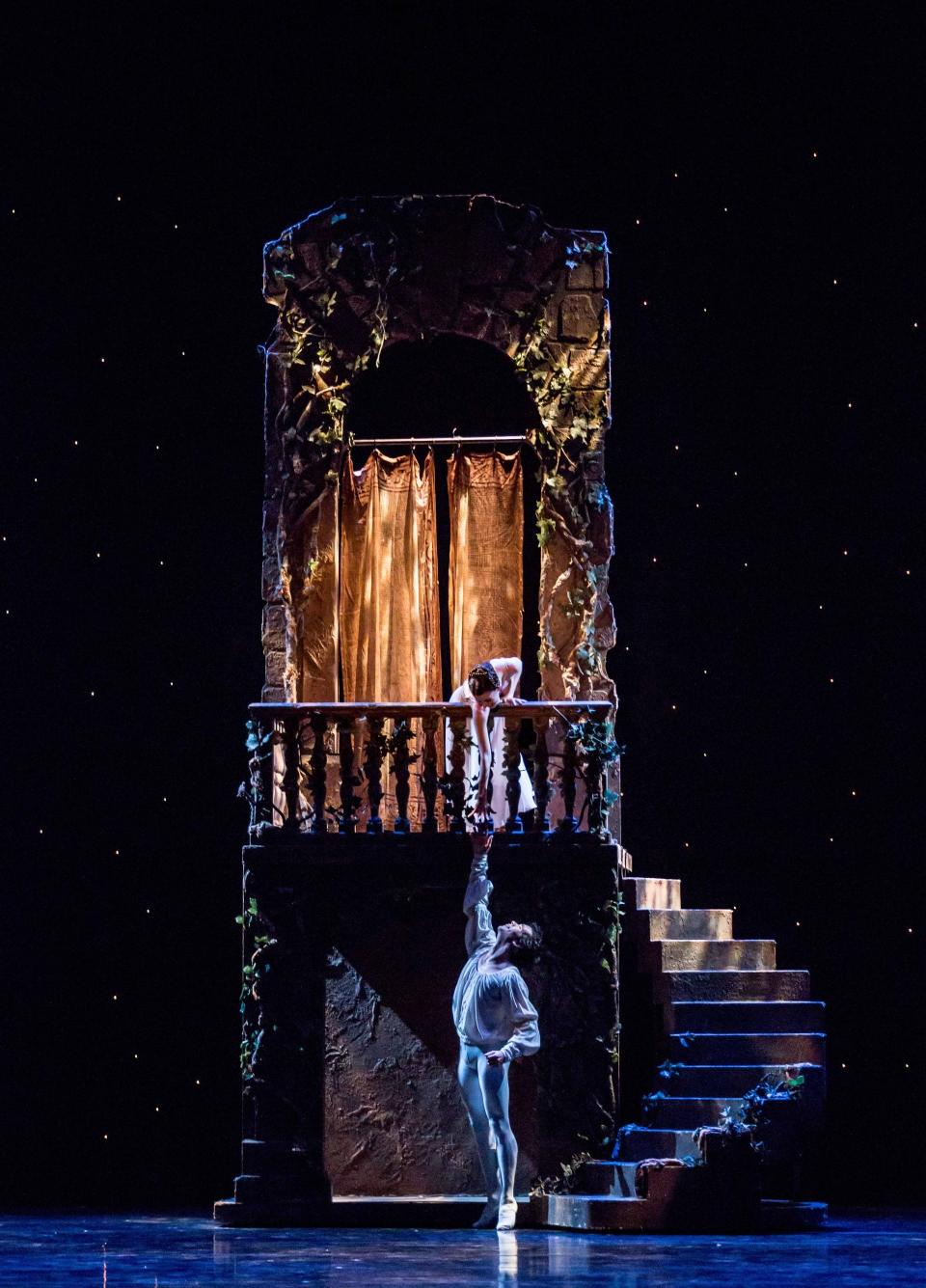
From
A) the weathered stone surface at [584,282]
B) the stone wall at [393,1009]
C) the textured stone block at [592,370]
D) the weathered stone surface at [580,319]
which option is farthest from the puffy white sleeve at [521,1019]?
the weathered stone surface at [584,282]

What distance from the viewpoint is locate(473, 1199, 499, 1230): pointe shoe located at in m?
11.0

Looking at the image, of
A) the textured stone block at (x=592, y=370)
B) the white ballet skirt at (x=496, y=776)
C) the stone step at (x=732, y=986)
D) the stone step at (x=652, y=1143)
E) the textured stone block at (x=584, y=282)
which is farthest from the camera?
the textured stone block at (x=584, y=282)

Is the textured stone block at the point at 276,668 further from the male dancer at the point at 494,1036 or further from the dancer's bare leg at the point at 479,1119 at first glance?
the dancer's bare leg at the point at 479,1119

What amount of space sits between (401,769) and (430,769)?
0.17m

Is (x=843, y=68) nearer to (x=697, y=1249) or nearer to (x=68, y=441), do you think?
(x=68, y=441)

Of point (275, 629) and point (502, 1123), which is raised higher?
point (275, 629)

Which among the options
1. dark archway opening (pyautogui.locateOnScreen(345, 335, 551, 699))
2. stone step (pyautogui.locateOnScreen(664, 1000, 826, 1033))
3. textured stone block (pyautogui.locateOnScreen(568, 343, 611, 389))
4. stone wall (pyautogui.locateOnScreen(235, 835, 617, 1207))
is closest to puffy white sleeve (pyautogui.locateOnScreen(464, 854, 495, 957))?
stone wall (pyautogui.locateOnScreen(235, 835, 617, 1207))

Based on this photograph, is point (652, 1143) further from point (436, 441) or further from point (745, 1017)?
point (436, 441)

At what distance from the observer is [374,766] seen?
11.5 m

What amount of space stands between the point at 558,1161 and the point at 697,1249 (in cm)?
164

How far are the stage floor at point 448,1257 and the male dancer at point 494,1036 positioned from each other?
1.12 ft

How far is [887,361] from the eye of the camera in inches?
544

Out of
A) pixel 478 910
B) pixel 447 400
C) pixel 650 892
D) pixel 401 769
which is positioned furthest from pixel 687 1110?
pixel 447 400

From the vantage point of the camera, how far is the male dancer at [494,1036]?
10836 millimetres
